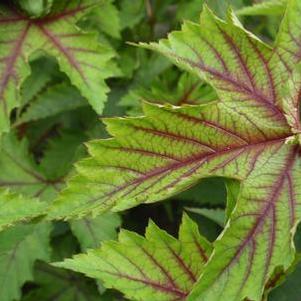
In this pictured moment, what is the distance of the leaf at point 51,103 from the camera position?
146 centimetres

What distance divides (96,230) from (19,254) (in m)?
0.15

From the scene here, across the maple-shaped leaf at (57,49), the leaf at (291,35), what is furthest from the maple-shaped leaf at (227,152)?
the maple-shaped leaf at (57,49)

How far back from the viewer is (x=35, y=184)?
1.43 m

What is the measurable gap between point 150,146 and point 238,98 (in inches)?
5.8

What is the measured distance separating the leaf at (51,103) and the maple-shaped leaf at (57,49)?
21 cm

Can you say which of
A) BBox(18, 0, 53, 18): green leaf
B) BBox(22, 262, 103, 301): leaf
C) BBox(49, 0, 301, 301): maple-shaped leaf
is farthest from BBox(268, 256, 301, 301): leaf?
BBox(18, 0, 53, 18): green leaf

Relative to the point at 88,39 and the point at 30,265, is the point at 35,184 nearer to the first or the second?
the point at 30,265

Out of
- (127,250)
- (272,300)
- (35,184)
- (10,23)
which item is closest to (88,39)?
(10,23)

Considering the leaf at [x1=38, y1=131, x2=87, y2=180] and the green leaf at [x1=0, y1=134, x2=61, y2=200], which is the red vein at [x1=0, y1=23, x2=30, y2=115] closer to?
the green leaf at [x1=0, y1=134, x2=61, y2=200]

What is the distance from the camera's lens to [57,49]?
1271mm

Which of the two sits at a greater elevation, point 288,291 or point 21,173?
point 21,173

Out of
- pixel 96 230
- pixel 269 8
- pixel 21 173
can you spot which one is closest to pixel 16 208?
pixel 96 230

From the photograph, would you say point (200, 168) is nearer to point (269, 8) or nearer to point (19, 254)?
point (269, 8)

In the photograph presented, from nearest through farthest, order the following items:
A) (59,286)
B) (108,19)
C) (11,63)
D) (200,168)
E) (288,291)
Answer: (200,168)
(288,291)
(11,63)
(108,19)
(59,286)
